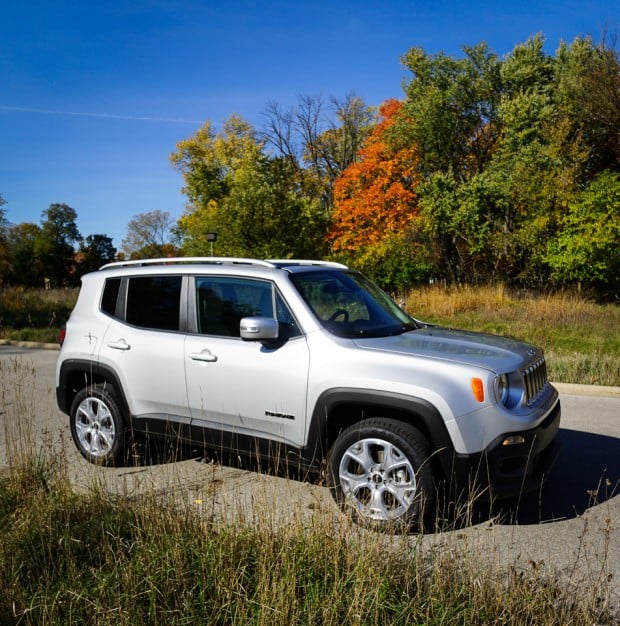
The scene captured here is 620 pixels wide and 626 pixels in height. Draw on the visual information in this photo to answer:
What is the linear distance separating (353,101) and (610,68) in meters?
30.0

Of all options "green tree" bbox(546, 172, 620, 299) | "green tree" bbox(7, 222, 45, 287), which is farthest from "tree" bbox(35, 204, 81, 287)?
"green tree" bbox(546, 172, 620, 299)

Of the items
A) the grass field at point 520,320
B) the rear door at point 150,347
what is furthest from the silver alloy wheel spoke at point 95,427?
the grass field at point 520,320

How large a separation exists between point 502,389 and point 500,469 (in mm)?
528

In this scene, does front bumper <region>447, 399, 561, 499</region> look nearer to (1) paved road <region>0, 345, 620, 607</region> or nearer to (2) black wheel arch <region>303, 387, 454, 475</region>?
(2) black wheel arch <region>303, 387, 454, 475</region>

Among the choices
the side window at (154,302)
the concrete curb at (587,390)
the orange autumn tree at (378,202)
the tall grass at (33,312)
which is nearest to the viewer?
the side window at (154,302)

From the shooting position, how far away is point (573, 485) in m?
5.78

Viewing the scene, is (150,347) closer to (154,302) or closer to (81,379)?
(154,302)

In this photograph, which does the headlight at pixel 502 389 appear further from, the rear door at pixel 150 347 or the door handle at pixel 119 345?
the door handle at pixel 119 345

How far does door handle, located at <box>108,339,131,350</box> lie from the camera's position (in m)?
6.13

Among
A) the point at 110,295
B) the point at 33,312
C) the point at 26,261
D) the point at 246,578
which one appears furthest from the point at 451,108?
the point at 26,261

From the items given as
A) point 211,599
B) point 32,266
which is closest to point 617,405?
point 211,599

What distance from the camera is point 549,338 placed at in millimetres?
15695

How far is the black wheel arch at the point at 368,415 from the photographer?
14.7 ft

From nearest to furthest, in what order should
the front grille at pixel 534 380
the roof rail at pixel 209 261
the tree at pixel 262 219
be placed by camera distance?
the front grille at pixel 534 380 → the roof rail at pixel 209 261 → the tree at pixel 262 219
